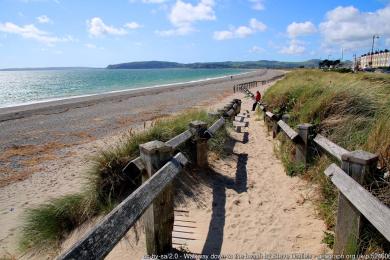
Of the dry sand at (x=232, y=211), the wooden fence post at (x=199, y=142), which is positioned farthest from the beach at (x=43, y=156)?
the wooden fence post at (x=199, y=142)

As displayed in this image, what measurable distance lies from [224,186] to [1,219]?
3.84 meters

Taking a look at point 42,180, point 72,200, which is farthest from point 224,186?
point 42,180

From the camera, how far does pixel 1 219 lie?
5.19m

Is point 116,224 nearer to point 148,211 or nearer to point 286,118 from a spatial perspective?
point 148,211

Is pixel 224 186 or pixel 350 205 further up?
pixel 350 205

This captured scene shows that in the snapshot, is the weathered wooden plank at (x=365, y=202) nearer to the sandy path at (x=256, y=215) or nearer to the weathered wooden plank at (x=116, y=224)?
the sandy path at (x=256, y=215)

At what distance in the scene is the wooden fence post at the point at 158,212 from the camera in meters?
3.32

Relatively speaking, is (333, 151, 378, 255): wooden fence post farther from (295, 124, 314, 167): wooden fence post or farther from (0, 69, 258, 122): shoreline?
(0, 69, 258, 122): shoreline

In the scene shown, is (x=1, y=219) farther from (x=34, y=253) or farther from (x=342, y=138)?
(x=342, y=138)

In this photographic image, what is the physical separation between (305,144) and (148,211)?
3.43m

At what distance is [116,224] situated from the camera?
2.29 metres

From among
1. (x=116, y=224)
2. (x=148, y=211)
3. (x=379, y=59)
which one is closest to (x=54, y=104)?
(x=148, y=211)

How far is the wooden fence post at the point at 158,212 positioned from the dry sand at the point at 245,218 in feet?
1.02

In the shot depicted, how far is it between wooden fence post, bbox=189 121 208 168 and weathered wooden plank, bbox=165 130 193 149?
5.5 inches
